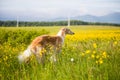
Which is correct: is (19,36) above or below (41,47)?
below

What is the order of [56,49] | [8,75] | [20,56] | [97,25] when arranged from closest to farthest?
[8,75] → [20,56] → [56,49] → [97,25]

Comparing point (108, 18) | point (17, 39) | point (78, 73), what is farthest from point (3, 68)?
point (108, 18)

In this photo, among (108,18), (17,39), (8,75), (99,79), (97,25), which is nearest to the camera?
(99,79)

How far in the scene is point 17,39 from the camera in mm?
10812

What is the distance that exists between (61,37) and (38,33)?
308 centimetres

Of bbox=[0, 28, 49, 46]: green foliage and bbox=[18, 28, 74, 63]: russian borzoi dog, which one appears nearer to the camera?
bbox=[18, 28, 74, 63]: russian borzoi dog

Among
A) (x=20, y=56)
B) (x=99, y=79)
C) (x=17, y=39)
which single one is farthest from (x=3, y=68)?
(x=17, y=39)

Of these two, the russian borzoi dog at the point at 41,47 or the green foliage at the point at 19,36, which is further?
the green foliage at the point at 19,36

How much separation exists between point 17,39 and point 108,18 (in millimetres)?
18650

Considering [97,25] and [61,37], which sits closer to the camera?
[61,37]

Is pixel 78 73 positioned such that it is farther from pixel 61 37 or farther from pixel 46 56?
pixel 61 37

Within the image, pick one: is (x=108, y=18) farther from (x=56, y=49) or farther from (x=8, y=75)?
(x=8, y=75)

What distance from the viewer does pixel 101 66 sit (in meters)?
4.95

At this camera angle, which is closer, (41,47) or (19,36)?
(41,47)
